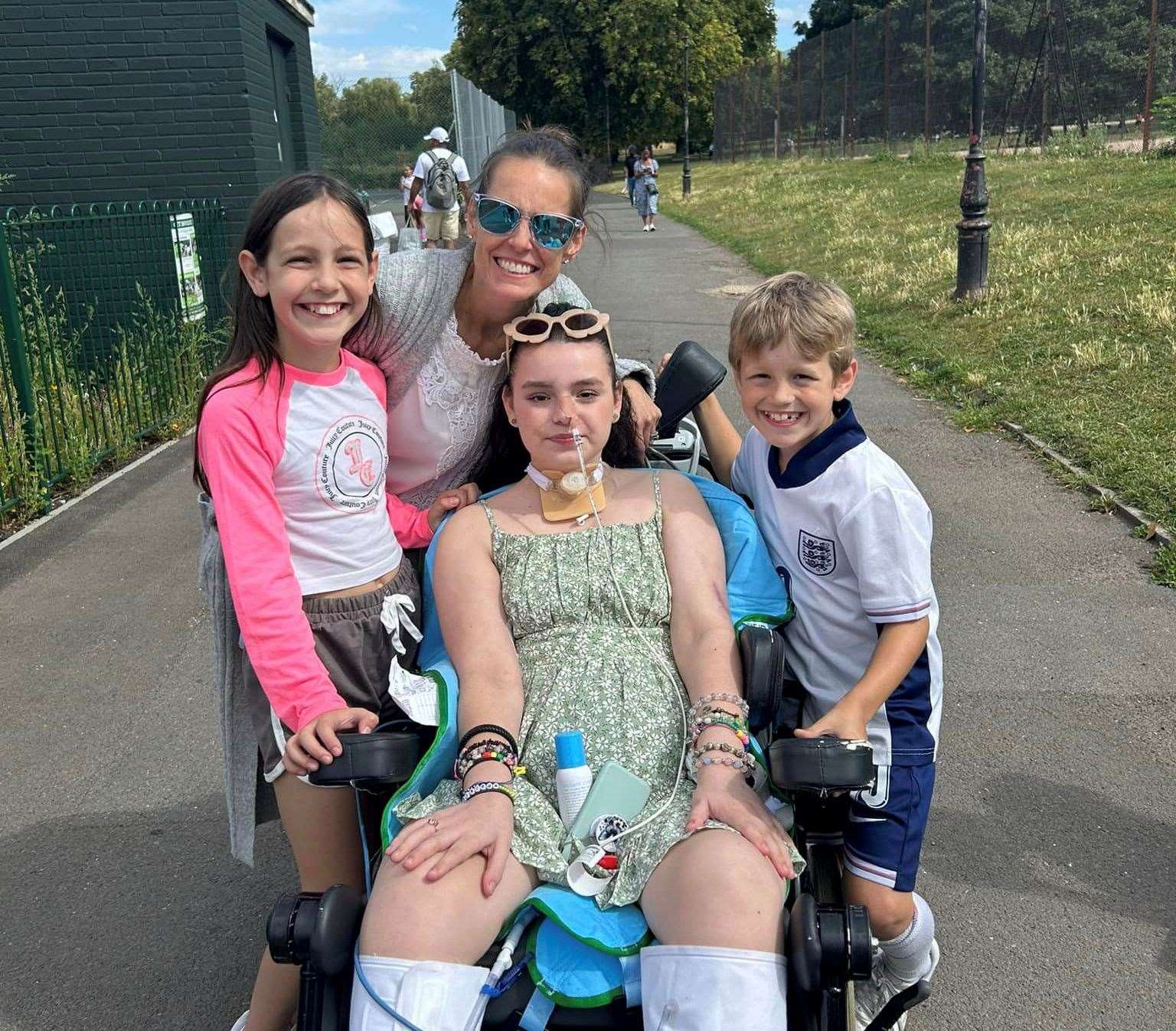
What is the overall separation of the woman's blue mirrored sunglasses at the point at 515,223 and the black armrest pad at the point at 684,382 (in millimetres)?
531

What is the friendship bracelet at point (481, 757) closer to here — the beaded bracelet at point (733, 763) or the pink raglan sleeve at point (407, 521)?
the beaded bracelet at point (733, 763)

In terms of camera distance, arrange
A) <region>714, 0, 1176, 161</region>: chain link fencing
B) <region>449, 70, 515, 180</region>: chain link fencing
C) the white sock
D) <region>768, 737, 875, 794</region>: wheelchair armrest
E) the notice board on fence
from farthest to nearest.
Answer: <region>449, 70, 515, 180</region>: chain link fencing, <region>714, 0, 1176, 161</region>: chain link fencing, the notice board on fence, the white sock, <region>768, 737, 875, 794</region>: wheelchair armrest

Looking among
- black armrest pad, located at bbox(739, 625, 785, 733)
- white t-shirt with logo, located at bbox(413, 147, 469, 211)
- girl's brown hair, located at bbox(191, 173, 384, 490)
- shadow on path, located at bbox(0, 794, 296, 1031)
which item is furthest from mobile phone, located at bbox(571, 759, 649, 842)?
white t-shirt with logo, located at bbox(413, 147, 469, 211)

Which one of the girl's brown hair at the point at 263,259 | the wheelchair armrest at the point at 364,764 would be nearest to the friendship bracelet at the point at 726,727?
the wheelchair armrest at the point at 364,764

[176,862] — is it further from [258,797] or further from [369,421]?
[369,421]

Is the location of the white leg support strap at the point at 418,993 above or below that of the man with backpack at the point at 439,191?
below

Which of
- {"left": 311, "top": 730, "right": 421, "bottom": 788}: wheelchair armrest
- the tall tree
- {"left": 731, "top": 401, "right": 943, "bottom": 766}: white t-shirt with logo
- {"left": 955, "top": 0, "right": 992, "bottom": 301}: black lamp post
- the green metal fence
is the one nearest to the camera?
{"left": 311, "top": 730, "right": 421, "bottom": 788}: wheelchair armrest

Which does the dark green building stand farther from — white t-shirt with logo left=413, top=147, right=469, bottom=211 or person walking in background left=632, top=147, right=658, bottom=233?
person walking in background left=632, top=147, right=658, bottom=233

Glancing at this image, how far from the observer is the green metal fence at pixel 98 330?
7.39 meters

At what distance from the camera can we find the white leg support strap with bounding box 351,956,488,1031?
195cm

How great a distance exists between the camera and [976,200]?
36.1 feet

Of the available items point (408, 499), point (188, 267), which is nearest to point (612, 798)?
point (408, 499)

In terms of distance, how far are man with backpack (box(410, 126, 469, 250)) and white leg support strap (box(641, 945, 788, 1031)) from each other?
44.2ft

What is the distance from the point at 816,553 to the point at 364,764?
3.63ft
